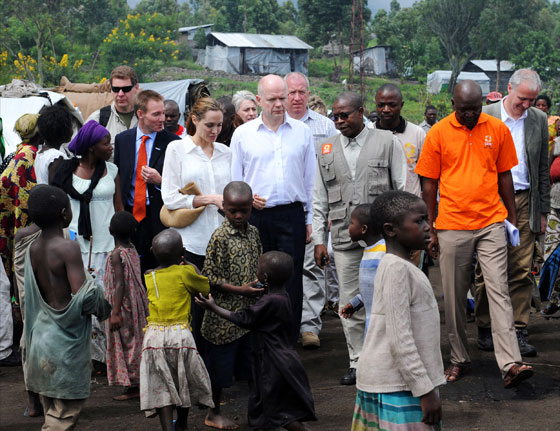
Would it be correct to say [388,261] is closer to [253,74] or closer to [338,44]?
[253,74]

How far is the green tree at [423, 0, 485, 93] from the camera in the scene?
70375mm

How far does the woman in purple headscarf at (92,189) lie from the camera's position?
6.29 meters

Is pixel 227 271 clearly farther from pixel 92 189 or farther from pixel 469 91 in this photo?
pixel 469 91

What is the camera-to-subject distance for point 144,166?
679 centimetres

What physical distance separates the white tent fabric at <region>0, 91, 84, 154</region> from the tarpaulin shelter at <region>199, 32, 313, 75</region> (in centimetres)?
5751

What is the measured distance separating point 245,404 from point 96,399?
121cm

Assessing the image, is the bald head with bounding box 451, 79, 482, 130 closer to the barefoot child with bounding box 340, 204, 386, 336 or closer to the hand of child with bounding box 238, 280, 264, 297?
the barefoot child with bounding box 340, 204, 386, 336

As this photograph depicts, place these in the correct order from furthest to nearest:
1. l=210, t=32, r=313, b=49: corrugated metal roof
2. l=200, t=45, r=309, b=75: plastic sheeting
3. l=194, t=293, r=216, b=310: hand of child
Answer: l=200, t=45, r=309, b=75: plastic sheeting, l=210, t=32, r=313, b=49: corrugated metal roof, l=194, t=293, r=216, b=310: hand of child

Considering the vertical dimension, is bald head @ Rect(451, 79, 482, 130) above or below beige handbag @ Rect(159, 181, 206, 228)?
above

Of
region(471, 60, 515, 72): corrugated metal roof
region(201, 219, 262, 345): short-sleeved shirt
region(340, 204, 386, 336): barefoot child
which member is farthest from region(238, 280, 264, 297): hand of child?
region(471, 60, 515, 72): corrugated metal roof

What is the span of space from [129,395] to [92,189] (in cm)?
167

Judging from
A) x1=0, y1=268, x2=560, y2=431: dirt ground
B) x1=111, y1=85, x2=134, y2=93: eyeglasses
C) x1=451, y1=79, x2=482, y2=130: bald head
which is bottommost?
x1=0, y1=268, x2=560, y2=431: dirt ground

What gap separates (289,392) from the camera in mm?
4816

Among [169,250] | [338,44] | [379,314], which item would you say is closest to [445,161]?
[169,250]
